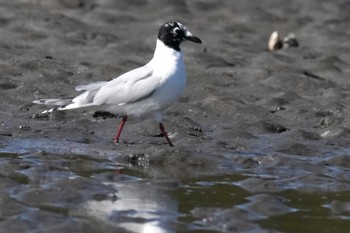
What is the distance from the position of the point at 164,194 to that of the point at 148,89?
2426mm

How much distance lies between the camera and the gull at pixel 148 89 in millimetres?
11922

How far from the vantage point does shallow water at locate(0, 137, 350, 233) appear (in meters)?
8.66

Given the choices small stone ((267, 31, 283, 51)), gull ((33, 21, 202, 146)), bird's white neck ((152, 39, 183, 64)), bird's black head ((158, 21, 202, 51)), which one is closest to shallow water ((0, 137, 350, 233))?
gull ((33, 21, 202, 146))

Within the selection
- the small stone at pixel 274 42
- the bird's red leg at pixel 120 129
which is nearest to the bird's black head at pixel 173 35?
the bird's red leg at pixel 120 129

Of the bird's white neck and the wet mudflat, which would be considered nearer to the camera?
the wet mudflat

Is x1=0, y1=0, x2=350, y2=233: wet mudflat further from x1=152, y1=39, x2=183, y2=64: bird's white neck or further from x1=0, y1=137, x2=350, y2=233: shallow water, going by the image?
x1=152, y1=39, x2=183, y2=64: bird's white neck

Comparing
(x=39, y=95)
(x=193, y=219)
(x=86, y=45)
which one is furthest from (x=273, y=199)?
(x=86, y=45)

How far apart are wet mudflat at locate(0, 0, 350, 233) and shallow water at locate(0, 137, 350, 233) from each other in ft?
0.06

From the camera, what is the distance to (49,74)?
15.1 meters

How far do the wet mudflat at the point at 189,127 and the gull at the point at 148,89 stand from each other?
0.36 meters

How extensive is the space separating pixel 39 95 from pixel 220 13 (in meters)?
5.59

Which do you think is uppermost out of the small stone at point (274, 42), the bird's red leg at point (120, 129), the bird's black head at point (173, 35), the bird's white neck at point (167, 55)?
the small stone at point (274, 42)

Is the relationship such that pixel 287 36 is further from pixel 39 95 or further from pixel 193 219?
pixel 193 219

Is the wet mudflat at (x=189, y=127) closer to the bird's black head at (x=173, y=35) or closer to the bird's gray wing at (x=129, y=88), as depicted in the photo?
the bird's gray wing at (x=129, y=88)
